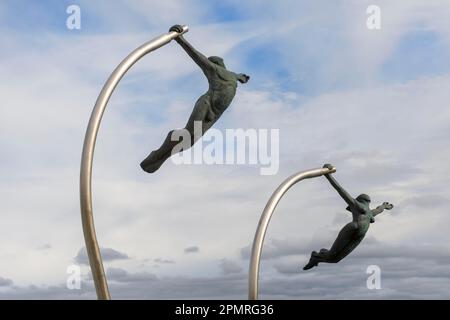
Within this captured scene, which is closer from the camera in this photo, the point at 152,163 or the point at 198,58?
the point at 152,163

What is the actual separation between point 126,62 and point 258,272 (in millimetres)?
5524

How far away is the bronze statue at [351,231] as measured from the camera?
19344mm

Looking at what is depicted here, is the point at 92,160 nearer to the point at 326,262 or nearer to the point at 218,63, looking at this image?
the point at 218,63

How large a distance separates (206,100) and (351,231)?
7166mm

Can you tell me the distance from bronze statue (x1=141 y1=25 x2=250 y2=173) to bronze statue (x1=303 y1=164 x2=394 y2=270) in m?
5.84

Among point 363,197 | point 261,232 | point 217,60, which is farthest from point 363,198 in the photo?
point 217,60

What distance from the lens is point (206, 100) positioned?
13719 millimetres

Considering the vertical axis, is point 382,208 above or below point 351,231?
above

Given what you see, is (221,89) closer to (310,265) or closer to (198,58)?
(198,58)

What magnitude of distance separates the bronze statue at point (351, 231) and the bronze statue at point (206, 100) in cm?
584

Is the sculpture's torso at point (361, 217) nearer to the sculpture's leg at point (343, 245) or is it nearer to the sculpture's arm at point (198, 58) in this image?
the sculpture's leg at point (343, 245)
